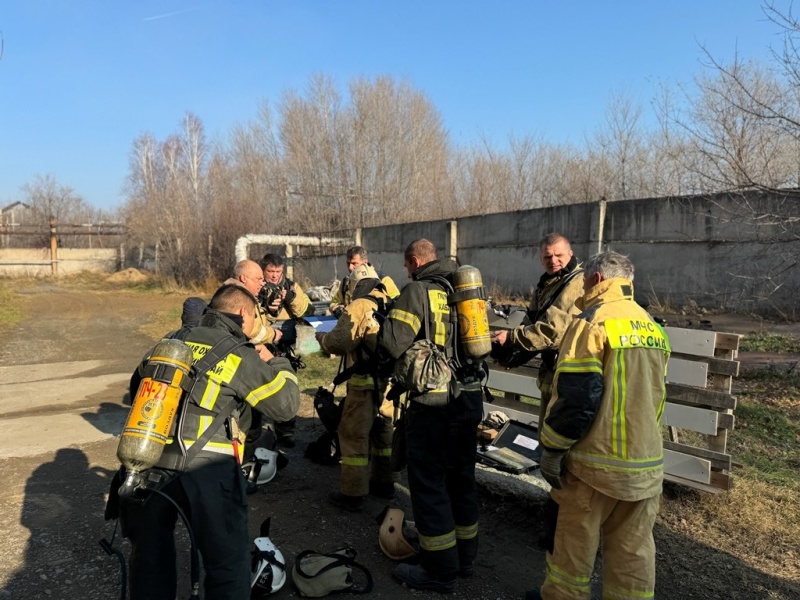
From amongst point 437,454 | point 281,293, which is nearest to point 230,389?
point 437,454

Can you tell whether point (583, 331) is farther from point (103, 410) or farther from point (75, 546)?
point (103, 410)

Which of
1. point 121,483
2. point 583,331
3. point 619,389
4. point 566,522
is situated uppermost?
point 583,331

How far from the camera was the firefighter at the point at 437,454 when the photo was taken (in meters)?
3.17

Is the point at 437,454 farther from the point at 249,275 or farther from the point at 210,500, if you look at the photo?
the point at 249,275

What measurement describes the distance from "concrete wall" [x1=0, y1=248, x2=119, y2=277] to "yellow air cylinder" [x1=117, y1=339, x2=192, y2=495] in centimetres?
3286

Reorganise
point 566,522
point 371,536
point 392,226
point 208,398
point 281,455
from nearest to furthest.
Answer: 1. point 208,398
2. point 566,522
3. point 371,536
4. point 281,455
5. point 392,226

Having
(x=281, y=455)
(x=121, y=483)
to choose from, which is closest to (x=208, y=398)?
(x=121, y=483)

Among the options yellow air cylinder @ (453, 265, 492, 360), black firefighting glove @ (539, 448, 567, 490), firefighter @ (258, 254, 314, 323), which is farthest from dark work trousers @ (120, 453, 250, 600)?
firefighter @ (258, 254, 314, 323)

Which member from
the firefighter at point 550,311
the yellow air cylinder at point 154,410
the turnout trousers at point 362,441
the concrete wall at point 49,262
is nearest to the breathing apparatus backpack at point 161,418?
the yellow air cylinder at point 154,410

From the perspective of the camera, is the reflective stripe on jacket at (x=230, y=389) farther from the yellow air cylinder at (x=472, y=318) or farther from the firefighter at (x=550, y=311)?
the firefighter at (x=550, y=311)

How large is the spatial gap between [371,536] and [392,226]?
55.7 feet

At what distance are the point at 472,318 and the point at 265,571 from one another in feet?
6.20

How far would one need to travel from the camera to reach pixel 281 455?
4902 mm

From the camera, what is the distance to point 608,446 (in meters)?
2.53
